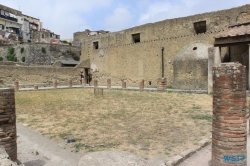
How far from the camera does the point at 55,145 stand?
196 inches

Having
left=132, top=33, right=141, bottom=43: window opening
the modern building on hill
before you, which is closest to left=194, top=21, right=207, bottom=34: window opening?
left=132, top=33, right=141, bottom=43: window opening

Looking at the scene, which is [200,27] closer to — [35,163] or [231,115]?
[231,115]

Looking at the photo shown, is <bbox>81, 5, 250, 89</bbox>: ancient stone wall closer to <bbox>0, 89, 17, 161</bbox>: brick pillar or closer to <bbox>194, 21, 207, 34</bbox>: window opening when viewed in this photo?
<bbox>194, 21, 207, 34</bbox>: window opening

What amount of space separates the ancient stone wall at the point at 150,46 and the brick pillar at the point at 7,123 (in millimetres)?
12646

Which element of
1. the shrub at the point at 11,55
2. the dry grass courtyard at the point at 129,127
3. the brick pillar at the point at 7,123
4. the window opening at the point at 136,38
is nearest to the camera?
the brick pillar at the point at 7,123

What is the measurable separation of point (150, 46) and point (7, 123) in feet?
55.4

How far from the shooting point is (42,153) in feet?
15.1

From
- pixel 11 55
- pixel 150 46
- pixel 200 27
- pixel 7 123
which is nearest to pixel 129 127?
pixel 7 123

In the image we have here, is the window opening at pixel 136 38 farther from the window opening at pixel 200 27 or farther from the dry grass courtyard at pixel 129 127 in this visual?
the dry grass courtyard at pixel 129 127

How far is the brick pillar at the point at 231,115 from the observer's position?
3.39 meters

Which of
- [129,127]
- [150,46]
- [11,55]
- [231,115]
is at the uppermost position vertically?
[11,55]

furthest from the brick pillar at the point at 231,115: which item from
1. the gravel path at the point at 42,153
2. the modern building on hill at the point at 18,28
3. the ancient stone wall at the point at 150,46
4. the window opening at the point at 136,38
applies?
the modern building on hill at the point at 18,28

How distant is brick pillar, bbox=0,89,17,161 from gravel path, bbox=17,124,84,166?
0.48 metres

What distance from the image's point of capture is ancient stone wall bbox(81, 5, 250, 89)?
50.5 ft
